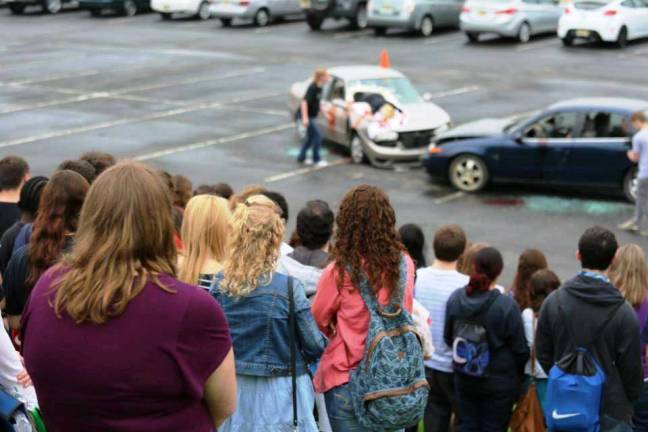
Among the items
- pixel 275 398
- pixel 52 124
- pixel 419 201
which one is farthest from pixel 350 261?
pixel 52 124

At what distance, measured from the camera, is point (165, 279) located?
10.5 ft

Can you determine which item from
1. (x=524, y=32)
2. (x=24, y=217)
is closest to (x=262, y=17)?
(x=524, y=32)

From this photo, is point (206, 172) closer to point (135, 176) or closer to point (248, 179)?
point (248, 179)

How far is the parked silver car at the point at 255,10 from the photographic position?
36.1 m

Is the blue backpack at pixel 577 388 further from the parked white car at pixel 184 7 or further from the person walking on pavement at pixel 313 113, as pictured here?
the parked white car at pixel 184 7

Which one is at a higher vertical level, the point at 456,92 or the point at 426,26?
the point at 426,26

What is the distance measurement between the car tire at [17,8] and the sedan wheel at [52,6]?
0.87m

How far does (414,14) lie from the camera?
33312 mm

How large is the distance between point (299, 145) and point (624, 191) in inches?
255

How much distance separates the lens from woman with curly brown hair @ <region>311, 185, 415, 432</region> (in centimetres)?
505

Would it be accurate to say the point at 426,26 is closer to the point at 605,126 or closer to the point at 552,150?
the point at 552,150

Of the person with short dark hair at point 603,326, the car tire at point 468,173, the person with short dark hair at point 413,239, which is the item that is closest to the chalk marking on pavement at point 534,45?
the car tire at point 468,173

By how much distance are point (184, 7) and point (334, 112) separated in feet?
67.4

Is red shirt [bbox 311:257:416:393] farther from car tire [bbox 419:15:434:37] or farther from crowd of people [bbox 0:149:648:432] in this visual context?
car tire [bbox 419:15:434:37]
